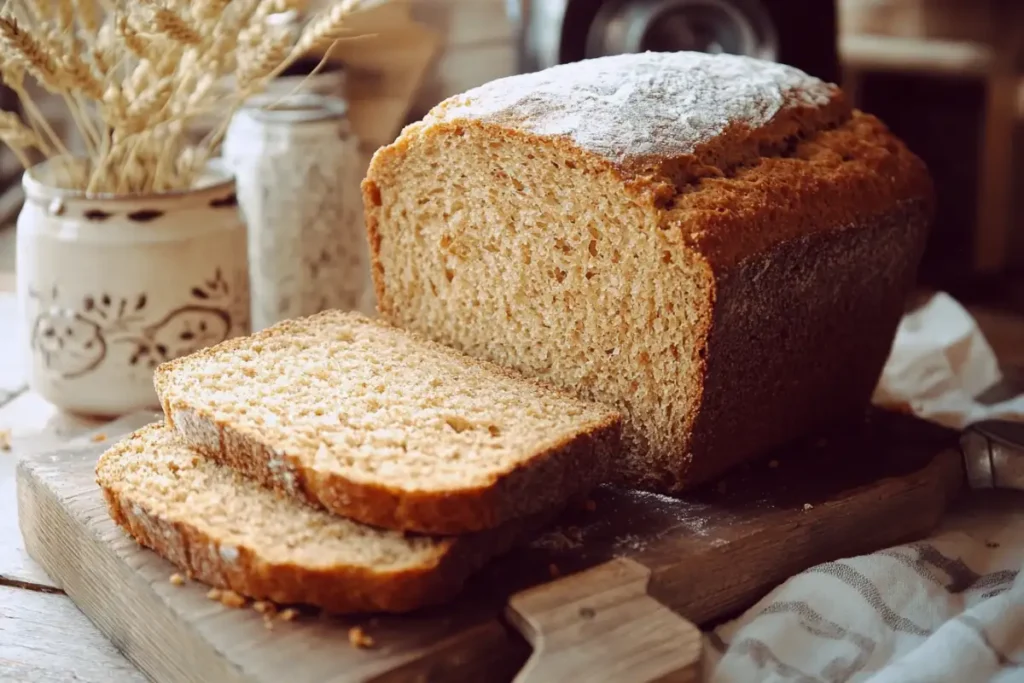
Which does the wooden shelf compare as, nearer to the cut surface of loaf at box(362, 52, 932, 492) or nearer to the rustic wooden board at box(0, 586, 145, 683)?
the cut surface of loaf at box(362, 52, 932, 492)

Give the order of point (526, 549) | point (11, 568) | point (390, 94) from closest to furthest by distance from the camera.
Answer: point (526, 549) < point (11, 568) < point (390, 94)

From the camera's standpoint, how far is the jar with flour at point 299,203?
2766 millimetres

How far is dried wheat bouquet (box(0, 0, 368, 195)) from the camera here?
212 centimetres

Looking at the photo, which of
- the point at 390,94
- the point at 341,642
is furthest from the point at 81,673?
the point at 390,94

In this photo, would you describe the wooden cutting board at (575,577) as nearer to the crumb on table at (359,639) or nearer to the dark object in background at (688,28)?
the crumb on table at (359,639)

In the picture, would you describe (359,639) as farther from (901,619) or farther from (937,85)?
(937,85)

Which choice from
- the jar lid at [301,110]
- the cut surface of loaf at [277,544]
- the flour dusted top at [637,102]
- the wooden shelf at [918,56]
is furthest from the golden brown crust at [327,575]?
the wooden shelf at [918,56]

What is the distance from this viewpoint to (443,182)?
214 centimetres

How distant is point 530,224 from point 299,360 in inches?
19.2

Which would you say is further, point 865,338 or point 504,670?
point 865,338

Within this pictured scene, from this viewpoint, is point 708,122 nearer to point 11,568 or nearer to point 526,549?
point 526,549

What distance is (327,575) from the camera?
61.1 inches

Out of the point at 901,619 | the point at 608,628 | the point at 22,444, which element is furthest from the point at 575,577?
the point at 22,444

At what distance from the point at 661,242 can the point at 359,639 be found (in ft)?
2.59
